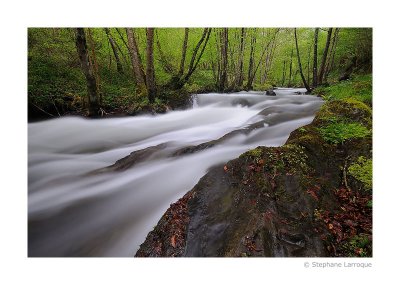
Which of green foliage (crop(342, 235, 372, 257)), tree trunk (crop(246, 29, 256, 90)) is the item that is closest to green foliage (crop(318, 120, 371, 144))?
green foliage (crop(342, 235, 372, 257))

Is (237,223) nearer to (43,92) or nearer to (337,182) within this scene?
(337,182)

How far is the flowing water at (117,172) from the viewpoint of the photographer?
2.38m

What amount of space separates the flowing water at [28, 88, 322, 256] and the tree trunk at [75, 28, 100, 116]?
379mm

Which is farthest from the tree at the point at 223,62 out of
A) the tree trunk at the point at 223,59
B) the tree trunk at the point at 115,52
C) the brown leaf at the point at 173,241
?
the brown leaf at the point at 173,241

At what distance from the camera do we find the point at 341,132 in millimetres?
2791

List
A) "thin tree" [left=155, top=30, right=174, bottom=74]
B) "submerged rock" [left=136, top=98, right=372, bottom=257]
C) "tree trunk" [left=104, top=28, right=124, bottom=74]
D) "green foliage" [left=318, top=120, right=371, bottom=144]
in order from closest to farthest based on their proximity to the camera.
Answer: "submerged rock" [left=136, top=98, right=372, bottom=257], "green foliage" [left=318, top=120, right=371, bottom=144], "tree trunk" [left=104, top=28, right=124, bottom=74], "thin tree" [left=155, top=30, right=174, bottom=74]

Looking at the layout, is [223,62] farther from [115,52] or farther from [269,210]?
[269,210]

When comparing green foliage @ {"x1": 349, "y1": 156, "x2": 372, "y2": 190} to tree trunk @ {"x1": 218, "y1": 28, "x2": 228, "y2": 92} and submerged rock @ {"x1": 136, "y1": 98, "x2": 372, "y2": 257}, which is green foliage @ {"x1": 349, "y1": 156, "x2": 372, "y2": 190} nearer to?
submerged rock @ {"x1": 136, "y1": 98, "x2": 372, "y2": 257}

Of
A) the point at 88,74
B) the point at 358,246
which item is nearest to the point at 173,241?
the point at 358,246

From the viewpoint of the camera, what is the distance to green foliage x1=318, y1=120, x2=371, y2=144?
8.81ft

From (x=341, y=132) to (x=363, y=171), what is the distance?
0.55 meters

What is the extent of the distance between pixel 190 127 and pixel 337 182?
2508 millimetres
